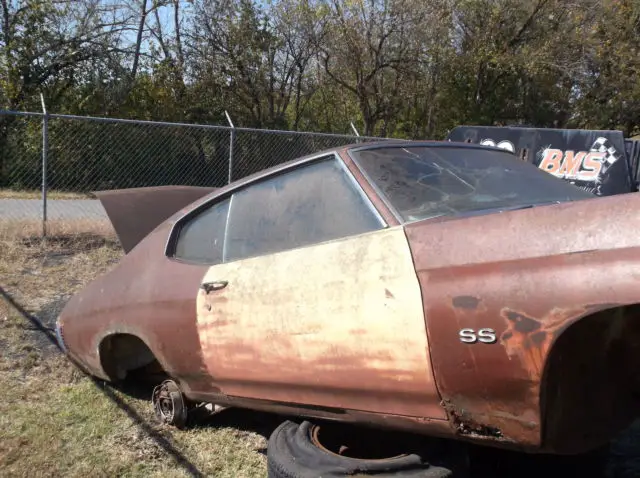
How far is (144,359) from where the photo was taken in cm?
420

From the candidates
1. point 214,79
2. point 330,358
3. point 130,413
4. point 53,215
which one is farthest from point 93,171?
point 330,358

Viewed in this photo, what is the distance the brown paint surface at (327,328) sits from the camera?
2246 mm

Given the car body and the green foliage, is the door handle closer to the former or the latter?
the car body

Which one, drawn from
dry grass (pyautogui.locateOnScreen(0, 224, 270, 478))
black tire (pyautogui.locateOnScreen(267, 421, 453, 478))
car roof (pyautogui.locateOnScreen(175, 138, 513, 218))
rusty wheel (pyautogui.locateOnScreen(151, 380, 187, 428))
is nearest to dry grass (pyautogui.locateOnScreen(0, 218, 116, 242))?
dry grass (pyautogui.locateOnScreen(0, 224, 270, 478))

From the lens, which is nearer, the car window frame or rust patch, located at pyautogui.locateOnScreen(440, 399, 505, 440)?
rust patch, located at pyautogui.locateOnScreen(440, 399, 505, 440)

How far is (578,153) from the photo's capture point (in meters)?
9.43

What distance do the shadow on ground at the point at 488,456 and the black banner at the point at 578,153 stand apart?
6.34 metres

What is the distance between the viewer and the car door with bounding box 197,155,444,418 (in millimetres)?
2268

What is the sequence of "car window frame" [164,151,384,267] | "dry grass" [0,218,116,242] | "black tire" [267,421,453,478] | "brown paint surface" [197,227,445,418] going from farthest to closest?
1. "dry grass" [0,218,116,242]
2. "car window frame" [164,151,384,267]
3. "black tire" [267,421,453,478]
4. "brown paint surface" [197,227,445,418]

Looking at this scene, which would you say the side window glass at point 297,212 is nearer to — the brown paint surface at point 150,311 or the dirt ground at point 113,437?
the brown paint surface at point 150,311

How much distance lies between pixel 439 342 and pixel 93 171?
38.2 ft

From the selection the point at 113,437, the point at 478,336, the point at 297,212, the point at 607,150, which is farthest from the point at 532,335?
the point at 607,150

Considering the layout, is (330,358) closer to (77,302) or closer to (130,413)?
(130,413)

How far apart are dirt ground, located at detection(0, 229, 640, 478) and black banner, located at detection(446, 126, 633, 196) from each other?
6.41 m
